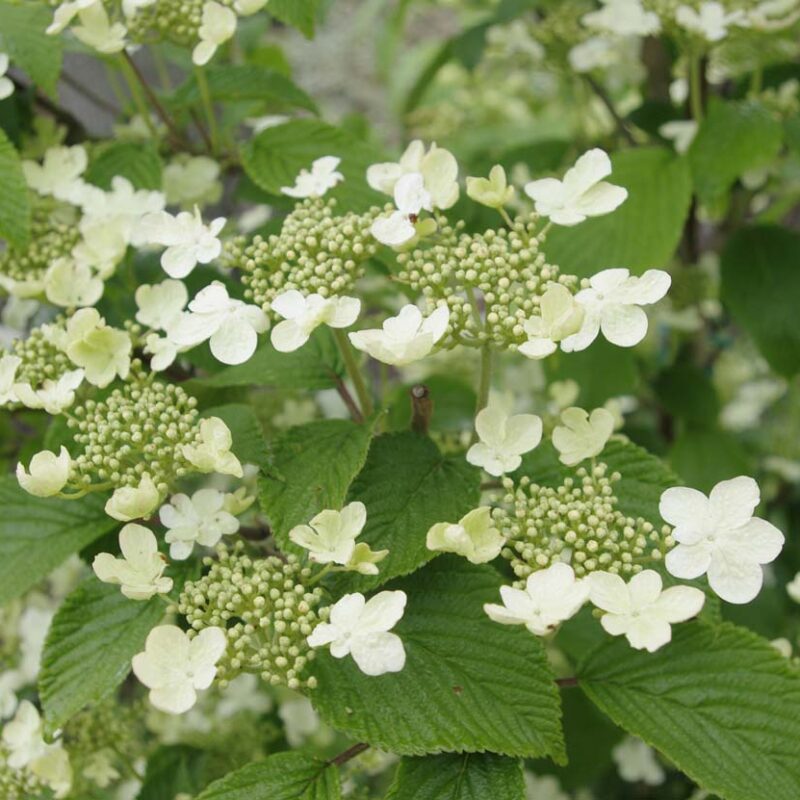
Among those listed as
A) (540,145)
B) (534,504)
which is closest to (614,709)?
(534,504)

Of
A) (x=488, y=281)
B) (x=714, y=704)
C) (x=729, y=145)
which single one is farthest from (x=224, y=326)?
(x=729, y=145)

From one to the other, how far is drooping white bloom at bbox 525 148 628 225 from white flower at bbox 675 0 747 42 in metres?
0.33

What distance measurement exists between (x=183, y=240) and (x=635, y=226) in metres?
0.44

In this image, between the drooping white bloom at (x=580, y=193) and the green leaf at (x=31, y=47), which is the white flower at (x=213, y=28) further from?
the drooping white bloom at (x=580, y=193)

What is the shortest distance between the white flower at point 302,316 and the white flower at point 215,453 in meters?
0.06

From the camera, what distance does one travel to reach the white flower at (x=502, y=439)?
0.70 metres

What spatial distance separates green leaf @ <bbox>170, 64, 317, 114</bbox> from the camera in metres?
1.01

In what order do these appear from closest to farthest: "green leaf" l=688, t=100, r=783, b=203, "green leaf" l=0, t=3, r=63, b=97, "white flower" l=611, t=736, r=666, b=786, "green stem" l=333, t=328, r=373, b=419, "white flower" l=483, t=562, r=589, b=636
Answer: "white flower" l=483, t=562, r=589, b=636 < "green stem" l=333, t=328, r=373, b=419 < "green leaf" l=0, t=3, r=63, b=97 < "green leaf" l=688, t=100, r=783, b=203 < "white flower" l=611, t=736, r=666, b=786

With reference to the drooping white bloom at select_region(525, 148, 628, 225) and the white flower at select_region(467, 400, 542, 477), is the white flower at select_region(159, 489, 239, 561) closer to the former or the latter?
the white flower at select_region(467, 400, 542, 477)

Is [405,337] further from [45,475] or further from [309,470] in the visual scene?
[45,475]

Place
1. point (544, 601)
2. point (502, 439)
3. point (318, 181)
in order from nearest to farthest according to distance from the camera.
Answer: point (544, 601)
point (502, 439)
point (318, 181)


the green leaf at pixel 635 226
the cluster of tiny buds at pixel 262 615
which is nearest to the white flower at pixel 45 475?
the cluster of tiny buds at pixel 262 615

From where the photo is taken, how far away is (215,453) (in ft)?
2.17

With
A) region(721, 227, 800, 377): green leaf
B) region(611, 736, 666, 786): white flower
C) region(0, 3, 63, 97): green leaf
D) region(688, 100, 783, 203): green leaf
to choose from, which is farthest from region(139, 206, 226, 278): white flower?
region(611, 736, 666, 786): white flower
